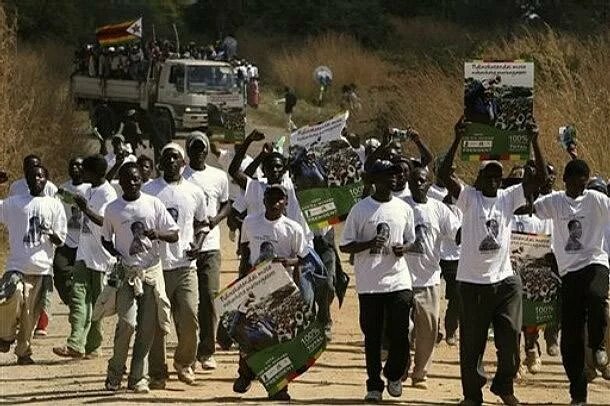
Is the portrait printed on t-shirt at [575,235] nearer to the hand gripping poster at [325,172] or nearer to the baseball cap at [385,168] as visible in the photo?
the baseball cap at [385,168]

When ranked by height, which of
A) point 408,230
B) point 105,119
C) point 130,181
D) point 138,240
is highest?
point 130,181

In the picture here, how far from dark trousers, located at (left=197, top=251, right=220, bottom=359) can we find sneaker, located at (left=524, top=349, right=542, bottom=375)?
271cm

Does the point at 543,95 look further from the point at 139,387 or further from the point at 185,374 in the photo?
the point at 139,387

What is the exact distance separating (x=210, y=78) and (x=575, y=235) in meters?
28.6

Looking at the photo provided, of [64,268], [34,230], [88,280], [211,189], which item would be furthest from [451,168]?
[64,268]

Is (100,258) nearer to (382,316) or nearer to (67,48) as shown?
(382,316)

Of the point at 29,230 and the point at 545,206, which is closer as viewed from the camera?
the point at 545,206

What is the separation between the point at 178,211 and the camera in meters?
13.3

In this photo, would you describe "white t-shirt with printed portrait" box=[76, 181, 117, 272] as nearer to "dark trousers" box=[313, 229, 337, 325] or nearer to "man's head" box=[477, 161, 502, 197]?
"dark trousers" box=[313, 229, 337, 325]

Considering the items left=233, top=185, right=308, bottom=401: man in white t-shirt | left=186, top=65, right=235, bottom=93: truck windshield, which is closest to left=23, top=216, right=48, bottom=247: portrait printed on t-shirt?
left=233, top=185, right=308, bottom=401: man in white t-shirt

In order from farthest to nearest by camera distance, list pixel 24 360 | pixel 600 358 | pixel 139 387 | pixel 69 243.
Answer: pixel 69 243
pixel 24 360
pixel 600 358
pixel 139 387

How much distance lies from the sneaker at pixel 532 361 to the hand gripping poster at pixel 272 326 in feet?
9.01

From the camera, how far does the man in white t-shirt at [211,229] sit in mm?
13984

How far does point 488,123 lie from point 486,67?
0.45 metres
